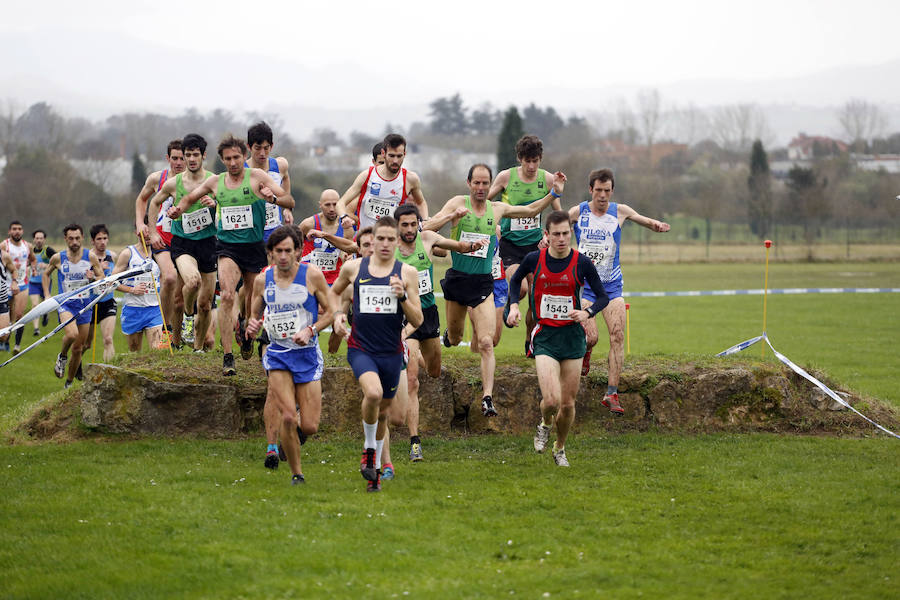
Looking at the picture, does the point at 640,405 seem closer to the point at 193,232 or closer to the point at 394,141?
the point at 394,141

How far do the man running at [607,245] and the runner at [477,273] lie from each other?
1.01m

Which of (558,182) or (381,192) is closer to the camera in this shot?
(381,192)

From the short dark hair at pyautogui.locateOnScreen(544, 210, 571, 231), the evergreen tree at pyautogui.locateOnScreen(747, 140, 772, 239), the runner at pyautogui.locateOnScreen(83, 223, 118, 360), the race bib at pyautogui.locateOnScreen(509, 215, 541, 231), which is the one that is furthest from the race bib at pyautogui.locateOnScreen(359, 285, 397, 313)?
the evergreen tree at pyautogui.locateOnScreen(747, 140, 772, 239)

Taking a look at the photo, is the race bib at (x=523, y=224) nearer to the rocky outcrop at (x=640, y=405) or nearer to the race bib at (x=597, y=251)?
the race bib at (x=597, y=251)

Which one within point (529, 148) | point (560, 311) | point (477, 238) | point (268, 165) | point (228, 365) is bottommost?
point (228, 365)

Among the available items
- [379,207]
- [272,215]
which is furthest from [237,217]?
[379,207]

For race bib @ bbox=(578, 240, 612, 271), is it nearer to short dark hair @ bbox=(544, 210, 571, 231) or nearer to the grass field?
short dark hair @ bbox=(544, 210, 571, 231)

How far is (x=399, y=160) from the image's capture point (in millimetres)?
10594

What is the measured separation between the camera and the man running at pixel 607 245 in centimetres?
1068

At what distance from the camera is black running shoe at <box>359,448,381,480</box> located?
8.21 m

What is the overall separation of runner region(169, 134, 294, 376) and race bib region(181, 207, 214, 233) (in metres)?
0.58

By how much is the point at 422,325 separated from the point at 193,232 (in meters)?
3.50

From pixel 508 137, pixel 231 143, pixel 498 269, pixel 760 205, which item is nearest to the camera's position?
pixel 231 143

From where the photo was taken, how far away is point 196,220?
11414 mm
